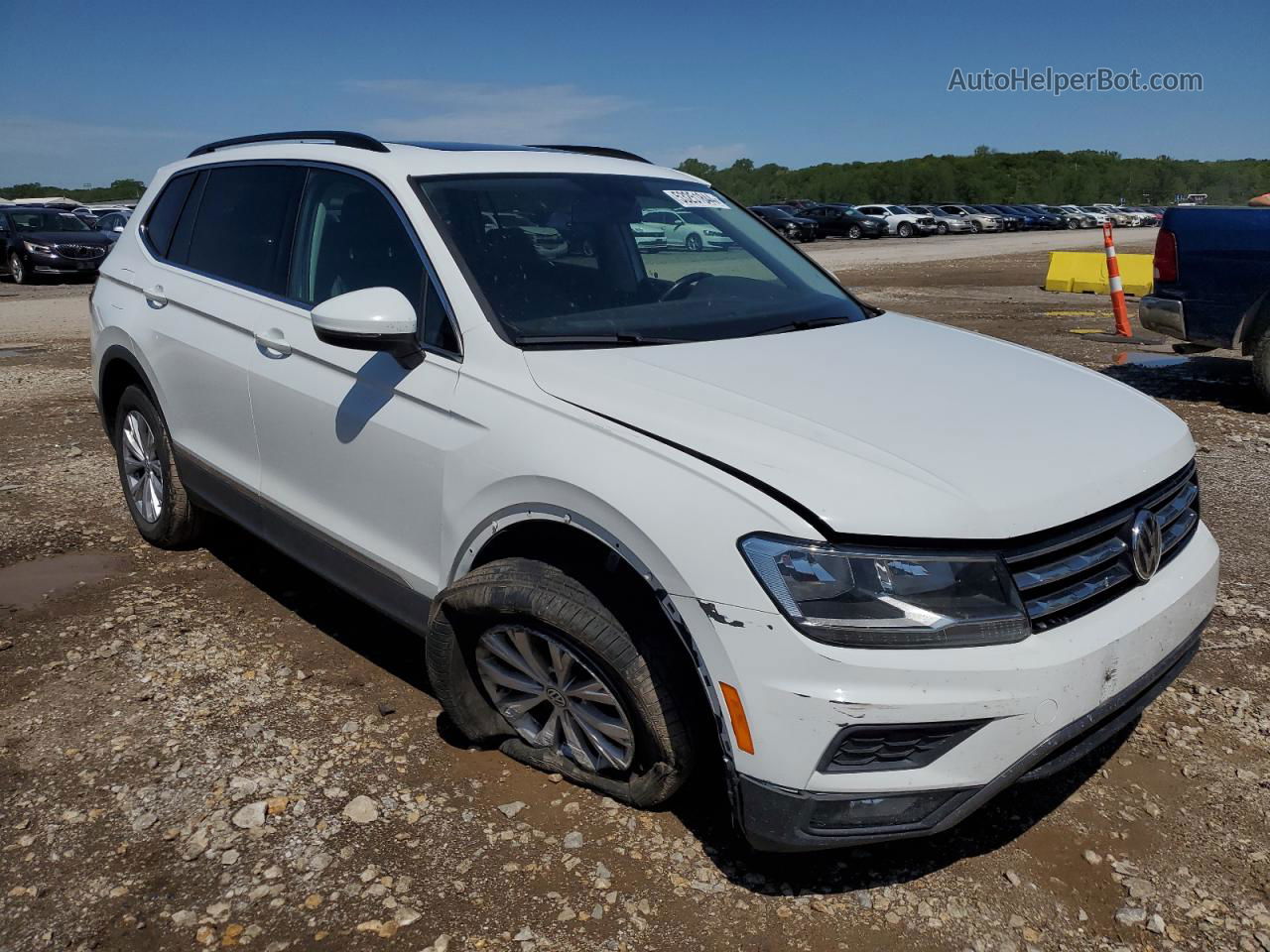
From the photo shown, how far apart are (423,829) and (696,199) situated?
8.07ft

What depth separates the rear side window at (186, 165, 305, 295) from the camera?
146 inches

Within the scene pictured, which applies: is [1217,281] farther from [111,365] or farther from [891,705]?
[111,365]

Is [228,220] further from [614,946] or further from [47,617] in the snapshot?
[614,946]

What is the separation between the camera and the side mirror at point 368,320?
2.79 m

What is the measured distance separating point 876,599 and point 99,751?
7.89ft

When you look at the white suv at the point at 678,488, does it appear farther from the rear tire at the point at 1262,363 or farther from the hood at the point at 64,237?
the hood at the point at 64,237

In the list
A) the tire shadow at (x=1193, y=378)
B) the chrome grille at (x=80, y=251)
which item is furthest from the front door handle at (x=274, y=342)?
the chrome grille at (x=80, y=251)

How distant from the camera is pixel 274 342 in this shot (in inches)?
137

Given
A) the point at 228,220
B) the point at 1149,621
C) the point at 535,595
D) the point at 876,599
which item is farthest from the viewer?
the point at 228,220

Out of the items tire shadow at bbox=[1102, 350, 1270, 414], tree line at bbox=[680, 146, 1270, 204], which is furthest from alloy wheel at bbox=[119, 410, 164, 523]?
tree line at bbox=[680, 146, 1270, 204]

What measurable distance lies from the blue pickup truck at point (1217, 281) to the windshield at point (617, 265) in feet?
14.8

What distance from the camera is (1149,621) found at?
244 centimetres

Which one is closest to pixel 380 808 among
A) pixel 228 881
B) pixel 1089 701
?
pixel 228 881

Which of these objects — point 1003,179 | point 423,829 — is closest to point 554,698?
point 423,829
